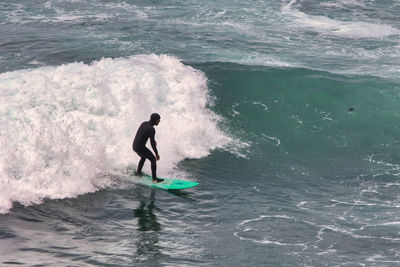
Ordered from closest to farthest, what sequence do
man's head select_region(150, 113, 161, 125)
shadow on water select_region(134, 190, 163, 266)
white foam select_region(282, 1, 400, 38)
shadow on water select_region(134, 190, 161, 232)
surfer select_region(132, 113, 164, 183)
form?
1. shadow on water select_region(134, 190, 163, 266)
2. shadow on water select_region(134, 190, 161, 232)
3. man's head select_region(150, 113, 161, 125)
4. surfer select_region(132, 113, 164, 183)
5. white foam select_region(282, 1, 400, 38)

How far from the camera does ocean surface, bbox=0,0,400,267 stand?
10.9 meters

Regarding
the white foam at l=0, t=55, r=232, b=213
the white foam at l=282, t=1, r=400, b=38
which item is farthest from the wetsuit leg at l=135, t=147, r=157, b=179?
the white foam at l=282, t=1, r=400, b=38

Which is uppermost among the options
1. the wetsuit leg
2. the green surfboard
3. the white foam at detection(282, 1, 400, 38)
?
the white foam at detection(282, 1, 400, 38)

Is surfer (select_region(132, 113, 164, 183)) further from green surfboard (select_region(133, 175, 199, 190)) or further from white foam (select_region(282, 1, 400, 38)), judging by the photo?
white foam (select_region(282, 1, 400, 38))

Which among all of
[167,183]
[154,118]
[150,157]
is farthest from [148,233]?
[154,118]

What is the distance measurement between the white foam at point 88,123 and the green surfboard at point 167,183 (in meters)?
0.63

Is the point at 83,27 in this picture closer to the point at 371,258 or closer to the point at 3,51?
the point at 3,51

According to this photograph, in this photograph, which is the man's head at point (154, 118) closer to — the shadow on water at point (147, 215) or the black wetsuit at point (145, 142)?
the black wetsuit at point (145, 142)

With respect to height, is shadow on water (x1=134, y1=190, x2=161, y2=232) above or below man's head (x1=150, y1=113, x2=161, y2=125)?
below

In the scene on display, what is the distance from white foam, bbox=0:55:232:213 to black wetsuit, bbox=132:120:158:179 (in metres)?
0.90

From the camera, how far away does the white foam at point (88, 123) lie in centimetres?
1297

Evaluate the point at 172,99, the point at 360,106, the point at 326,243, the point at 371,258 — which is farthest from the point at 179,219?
the point at 360,106

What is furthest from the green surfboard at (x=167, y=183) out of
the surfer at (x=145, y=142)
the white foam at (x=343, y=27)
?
the white foam at (x=343, y=27)

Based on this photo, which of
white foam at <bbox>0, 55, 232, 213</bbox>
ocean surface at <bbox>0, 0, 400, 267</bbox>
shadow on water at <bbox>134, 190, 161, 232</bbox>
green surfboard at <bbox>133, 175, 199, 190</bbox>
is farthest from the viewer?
green surfboard at <bbox>133, 175, 199, 190</bbox>
